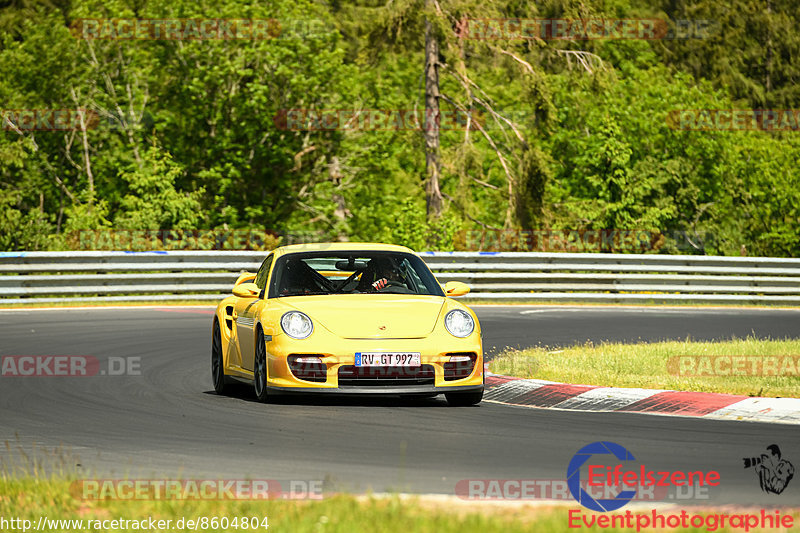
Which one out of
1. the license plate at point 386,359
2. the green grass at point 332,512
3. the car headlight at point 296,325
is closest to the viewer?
the green grass at point 332,512

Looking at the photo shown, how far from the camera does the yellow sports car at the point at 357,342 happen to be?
34.3 ft

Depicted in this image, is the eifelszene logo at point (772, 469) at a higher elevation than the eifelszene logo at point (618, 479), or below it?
below

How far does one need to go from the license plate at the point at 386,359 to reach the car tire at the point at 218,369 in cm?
203

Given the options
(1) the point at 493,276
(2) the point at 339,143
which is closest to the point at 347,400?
(1) the point at 493,276

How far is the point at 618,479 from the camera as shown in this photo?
7.10 metres

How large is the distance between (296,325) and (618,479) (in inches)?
163

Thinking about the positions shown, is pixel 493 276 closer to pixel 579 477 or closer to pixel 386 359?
pixel 386 359

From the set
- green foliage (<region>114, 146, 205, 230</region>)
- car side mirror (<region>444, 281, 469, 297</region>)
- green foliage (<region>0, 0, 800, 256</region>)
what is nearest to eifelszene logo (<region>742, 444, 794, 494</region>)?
car side mirror (<region>444, 281, 469, 297</region>)

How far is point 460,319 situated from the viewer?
10.9m

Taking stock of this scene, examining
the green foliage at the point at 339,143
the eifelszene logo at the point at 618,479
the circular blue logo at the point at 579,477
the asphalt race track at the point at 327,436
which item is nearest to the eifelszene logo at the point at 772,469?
the asphalt race track at the point at 327,436

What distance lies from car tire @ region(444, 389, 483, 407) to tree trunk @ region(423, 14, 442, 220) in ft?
79.9

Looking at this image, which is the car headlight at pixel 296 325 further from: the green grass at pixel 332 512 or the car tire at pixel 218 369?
the green grass at pixel 332 512

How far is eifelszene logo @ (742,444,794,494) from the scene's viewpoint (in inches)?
276

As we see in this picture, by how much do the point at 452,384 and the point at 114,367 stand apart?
15.9 feet
